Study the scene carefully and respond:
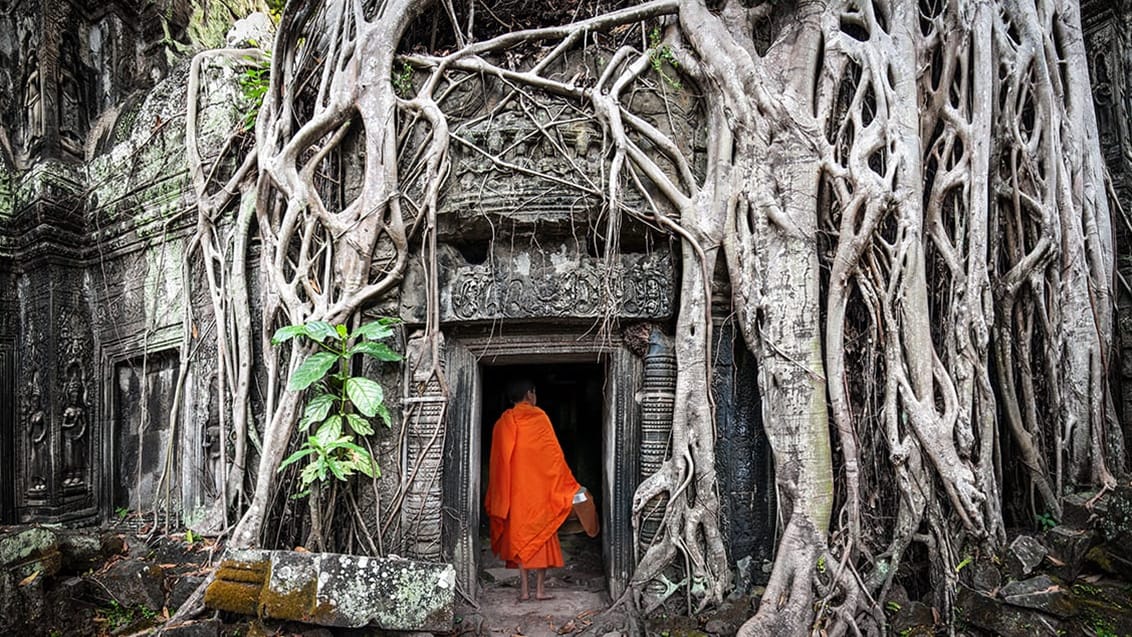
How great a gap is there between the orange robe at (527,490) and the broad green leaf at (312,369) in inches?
49.7

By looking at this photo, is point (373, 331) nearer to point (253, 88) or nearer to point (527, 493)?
point (527, 493)

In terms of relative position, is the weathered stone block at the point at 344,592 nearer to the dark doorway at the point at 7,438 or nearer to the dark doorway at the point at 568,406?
the dark doorway at the point at 568,406

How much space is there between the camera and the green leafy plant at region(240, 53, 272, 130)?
4051mm

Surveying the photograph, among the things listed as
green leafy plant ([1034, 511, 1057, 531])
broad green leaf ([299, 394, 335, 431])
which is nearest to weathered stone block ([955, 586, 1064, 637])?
green leafy plant ([1034, 511, 1057, 531])

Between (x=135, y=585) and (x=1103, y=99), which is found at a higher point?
(x=1103, y=99)

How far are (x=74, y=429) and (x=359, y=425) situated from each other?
3314 millimetres

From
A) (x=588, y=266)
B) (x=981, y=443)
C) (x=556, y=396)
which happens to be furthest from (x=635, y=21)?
(x=556, y=396)

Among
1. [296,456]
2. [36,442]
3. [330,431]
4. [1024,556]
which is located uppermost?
[330,431]

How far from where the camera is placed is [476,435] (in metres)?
3.75

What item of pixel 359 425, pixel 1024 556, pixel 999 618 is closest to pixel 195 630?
pixel 359 425

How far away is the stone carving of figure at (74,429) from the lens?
16.1ft

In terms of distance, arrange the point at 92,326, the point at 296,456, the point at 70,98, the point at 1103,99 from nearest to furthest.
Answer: the point at 296,456 → the point at 1103,99 → the point at 92,326 → the point at 70,98

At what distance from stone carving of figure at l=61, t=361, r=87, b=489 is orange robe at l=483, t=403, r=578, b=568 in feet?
11.6

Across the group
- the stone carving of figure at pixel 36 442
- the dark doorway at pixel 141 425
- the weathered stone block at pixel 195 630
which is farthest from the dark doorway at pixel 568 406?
the stone carving of figure at pixel 36 442
